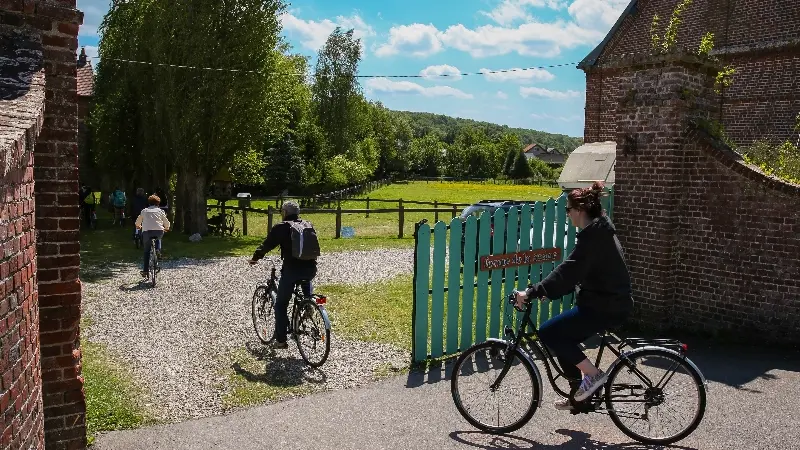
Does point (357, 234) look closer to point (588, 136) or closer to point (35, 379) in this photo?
point (588, 136)

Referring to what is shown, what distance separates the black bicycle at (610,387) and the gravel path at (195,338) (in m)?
1.59

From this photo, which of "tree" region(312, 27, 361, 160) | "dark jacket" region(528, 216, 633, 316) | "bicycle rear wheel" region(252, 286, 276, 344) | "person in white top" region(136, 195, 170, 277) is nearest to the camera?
"dark jacket" region(528, 216, 633, 316)

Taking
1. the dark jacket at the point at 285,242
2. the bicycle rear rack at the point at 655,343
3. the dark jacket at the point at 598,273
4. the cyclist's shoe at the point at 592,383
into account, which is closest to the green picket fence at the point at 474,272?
the dark jacket at the point at 285,242

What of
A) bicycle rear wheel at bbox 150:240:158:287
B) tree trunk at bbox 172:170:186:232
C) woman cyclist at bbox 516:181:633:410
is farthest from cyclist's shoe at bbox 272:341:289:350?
tree trunk at bbox 172:170:186:232

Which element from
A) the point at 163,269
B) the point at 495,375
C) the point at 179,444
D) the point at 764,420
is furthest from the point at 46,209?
the point at 163,269

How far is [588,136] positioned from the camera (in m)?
21.1

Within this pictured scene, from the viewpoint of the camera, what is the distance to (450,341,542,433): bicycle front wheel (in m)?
4.89

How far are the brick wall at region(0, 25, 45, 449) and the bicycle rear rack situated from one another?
3849mm

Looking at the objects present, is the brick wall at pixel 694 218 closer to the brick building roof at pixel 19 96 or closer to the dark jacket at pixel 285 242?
the dark jacket at pixel 285 242

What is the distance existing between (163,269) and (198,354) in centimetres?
729

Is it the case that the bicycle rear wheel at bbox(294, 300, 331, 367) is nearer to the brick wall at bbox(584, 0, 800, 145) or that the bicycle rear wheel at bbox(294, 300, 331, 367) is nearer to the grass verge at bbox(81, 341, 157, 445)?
the grass verge at bbox(81, 341, 157, 445)

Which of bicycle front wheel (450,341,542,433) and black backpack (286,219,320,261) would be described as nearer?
bicycle front wheel (450,341,542,433)

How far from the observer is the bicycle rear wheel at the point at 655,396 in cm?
465

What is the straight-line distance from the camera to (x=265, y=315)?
24.5ft
